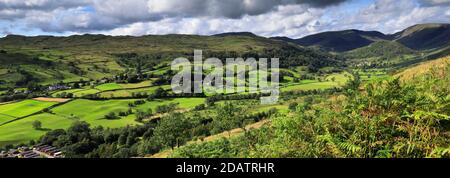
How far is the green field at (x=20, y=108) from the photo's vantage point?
348 ft

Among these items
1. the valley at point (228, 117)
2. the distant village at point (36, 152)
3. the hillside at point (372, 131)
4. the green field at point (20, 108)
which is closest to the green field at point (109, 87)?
the valley at point (228, 117)

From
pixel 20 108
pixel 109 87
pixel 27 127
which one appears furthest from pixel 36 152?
pixel 109 87

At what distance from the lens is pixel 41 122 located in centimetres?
9944

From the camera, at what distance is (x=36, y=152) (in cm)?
7900

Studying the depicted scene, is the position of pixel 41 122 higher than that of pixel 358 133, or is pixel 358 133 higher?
pixel 358 133

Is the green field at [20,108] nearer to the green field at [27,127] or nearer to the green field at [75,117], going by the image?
the green field at [75,117]

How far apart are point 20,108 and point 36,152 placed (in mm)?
45243

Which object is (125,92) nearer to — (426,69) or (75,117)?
(75,117)

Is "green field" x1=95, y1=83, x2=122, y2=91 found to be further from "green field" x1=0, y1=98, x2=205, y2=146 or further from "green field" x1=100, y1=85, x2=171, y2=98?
"green field" x1=0, y1=98, x2=205, y2=146

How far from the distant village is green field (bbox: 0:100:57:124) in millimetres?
24552
